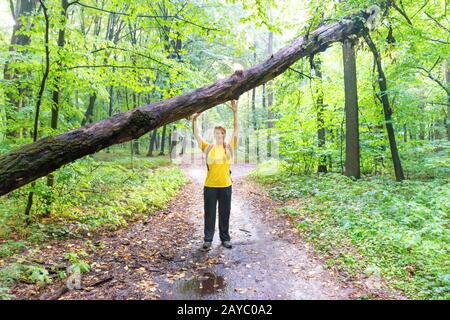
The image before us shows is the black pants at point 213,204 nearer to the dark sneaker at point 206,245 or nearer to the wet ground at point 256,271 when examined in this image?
the dark sneaker at point 206,245

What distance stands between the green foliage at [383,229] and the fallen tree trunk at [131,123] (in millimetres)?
3371

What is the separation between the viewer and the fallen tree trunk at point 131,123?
405 centimetres

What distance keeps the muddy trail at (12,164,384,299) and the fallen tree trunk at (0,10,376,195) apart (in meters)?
1.51

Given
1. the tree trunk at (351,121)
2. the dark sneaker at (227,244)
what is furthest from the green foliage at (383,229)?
the dark sneaker at (227,244)

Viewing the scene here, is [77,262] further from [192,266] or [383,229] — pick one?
[383,229]

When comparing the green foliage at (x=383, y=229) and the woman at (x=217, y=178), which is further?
the woman at (x=217, y=178)

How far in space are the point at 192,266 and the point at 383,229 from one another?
358 centimetres

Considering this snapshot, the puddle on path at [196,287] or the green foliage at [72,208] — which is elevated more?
the green foliage at [72,208]

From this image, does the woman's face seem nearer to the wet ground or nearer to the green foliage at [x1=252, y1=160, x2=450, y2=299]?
the wet ground

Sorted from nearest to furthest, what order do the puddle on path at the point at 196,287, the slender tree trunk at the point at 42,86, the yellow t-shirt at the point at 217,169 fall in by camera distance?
the puddle on path at the point at 196,287, the slender tree trunk at the point at 42,86, the yellow t-shirt at the point at 217,169

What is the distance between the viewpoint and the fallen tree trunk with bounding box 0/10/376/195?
405cm

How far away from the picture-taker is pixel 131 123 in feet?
15.1
